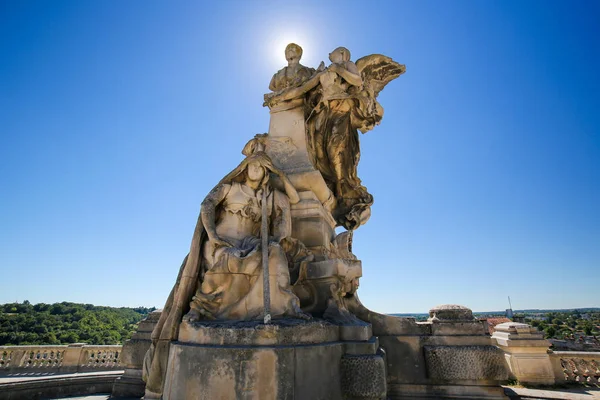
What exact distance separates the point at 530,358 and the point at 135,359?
8259 mm

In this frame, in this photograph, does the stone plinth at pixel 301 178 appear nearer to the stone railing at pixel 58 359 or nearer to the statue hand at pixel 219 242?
the statue hand at pixel 219 242

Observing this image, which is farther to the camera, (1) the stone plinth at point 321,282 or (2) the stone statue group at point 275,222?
(1) the stone plinth at point 321,282

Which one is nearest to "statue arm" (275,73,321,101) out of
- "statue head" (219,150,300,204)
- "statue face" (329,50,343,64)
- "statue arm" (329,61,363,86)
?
"statue arm" (329,61,363,86)

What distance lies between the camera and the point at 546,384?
296 inches

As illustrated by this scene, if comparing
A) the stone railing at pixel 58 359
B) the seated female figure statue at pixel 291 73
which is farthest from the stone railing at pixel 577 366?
the stone railing at pixel 58 359

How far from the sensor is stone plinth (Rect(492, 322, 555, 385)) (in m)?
7.56

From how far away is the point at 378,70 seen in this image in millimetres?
6996

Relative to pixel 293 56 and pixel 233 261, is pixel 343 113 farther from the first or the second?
pixel 233 261

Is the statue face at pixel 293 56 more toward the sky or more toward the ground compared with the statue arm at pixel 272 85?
more toward the sky

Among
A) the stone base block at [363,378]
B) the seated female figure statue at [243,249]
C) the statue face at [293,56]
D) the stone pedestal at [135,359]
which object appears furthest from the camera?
the statue face at [293,56]

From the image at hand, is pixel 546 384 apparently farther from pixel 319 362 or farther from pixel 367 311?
pixel 319 362

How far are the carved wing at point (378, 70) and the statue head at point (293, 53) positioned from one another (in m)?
1.30

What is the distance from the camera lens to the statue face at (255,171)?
4.64m

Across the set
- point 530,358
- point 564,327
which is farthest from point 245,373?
point 564,327
